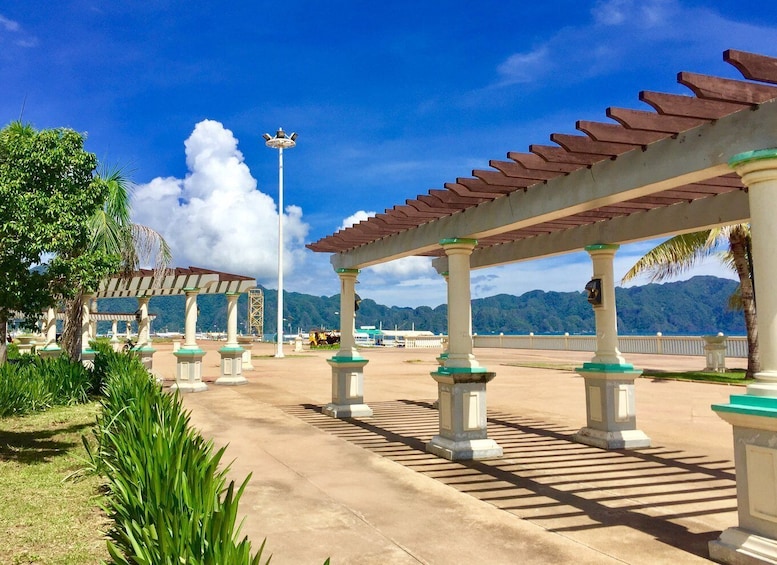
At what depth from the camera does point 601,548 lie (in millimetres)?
4652

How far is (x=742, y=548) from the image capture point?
4266mm

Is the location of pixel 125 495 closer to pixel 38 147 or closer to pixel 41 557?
pixel 41 557

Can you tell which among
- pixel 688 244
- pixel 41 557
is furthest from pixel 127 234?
pixel 688 244

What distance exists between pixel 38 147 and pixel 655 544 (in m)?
8.07

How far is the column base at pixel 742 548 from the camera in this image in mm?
4109

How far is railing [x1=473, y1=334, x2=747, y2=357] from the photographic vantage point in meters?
27.1

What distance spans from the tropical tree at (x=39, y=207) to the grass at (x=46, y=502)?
201 centimetres

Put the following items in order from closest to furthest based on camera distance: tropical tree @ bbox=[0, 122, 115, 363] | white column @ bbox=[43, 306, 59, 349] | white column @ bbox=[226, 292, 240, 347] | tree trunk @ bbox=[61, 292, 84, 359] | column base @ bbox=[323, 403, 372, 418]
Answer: tropical tree @ bbox=[0, 122, 115, 363]
column base @ bbox=[323, 403, 372, 418]
tree trunk @ bbox=[61, 292, 84, 359]
white column @ bbox=[226, 292, 240, 347]
white column @ bbox=[43, 306, 59, 349]

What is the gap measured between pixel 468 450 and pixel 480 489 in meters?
1.54

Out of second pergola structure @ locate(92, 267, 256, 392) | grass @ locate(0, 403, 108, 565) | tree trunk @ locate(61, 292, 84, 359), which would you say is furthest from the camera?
second pergola structure @ locate(92, 267, 256, 392)

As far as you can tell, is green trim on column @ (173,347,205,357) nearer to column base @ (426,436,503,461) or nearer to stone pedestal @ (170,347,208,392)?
stone pedestal @ (170,347,208,392)

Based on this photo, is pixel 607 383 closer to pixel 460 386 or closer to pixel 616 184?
pixel 460 386

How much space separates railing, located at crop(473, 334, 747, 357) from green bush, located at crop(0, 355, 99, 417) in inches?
930

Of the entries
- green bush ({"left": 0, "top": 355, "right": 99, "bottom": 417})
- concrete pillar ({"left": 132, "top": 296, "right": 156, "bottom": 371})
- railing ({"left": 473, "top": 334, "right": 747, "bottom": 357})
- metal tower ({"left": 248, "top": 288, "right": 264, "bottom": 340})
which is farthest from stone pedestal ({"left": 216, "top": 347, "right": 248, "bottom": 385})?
metal tower ({"left": 248, "top": 288, "right": 264, "bottom": 340})
